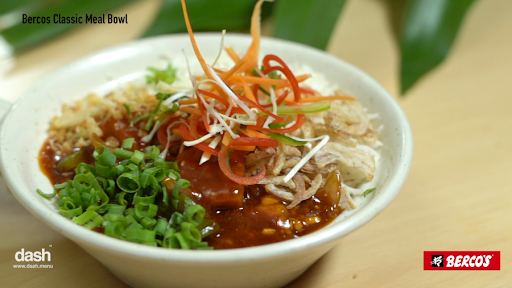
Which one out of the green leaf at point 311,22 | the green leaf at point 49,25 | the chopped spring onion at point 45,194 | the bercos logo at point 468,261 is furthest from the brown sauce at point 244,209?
the green leaf at point 49,25

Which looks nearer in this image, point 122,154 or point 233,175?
point 233,175

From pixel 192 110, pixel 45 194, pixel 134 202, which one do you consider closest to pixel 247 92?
pixel 192 110

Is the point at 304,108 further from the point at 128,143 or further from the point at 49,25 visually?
the point at 49,25

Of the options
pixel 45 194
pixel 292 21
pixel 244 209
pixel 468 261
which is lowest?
pixel 468 261

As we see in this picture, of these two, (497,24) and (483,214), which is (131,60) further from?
(497,24)

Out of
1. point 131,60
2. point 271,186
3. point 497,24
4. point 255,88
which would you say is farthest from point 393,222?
point 497,24

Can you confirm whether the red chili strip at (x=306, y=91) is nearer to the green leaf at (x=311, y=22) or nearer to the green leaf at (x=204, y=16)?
the green leaf at (x=311, y=22)
